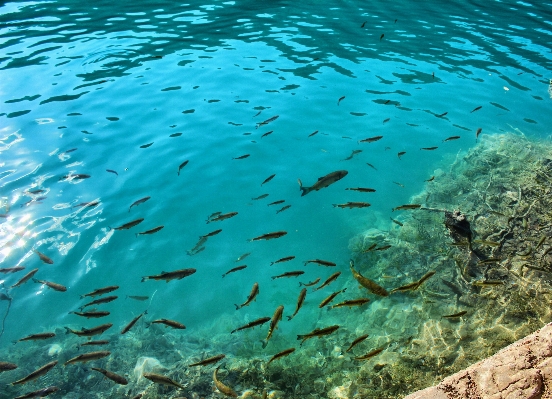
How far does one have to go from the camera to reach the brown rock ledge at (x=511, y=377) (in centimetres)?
320

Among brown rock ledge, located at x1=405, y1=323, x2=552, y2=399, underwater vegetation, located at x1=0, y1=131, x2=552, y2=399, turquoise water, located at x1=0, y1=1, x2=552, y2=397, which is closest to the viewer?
brown rock ledge, located at x1=405, y1=323, x2=552, y2=399

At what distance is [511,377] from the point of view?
10.9ft

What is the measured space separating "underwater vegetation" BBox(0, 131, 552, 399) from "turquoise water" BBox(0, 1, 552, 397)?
0.30 metres

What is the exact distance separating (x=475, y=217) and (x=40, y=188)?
36.1 feet

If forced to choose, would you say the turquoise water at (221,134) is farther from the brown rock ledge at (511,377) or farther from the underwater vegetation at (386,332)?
the brown rock ledge at (511,377)

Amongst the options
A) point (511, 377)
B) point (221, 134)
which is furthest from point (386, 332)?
point (221, 134)


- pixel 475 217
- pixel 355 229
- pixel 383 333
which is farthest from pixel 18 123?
pixel 475 217

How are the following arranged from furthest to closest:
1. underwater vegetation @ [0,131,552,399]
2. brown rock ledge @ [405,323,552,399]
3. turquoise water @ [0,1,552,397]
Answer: turquoise water @ [0,1,552,397]
underwater vegetation @ [0,131,552,399]
brown rock ledge @ [405,323,552,399]

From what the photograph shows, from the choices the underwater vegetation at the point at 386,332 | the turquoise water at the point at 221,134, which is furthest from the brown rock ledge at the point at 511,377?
the turquoise water at the point at 221,134

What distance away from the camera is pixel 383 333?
20.4ft

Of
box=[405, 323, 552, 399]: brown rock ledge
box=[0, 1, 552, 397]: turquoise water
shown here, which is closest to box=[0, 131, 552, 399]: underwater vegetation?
box=[0, 1, 552, 397]: turquoise water

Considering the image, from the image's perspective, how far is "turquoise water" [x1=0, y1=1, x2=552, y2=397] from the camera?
7.76 m

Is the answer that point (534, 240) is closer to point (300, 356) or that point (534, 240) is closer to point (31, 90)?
point (300, 356)

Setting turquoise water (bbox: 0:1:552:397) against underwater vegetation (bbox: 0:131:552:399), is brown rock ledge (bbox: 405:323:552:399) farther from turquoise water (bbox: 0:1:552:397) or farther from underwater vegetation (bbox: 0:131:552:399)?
turquoise water (bbox: 0:1:552:397)
